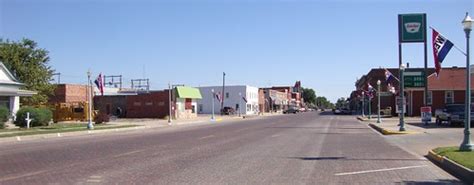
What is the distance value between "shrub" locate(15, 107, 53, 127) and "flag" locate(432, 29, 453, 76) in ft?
93.3

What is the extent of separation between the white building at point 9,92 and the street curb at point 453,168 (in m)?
36.1

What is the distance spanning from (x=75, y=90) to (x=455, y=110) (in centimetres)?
5416

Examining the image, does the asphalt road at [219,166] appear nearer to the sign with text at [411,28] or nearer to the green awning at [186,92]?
the sign with text at [411,28]

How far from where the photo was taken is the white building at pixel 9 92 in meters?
44.1

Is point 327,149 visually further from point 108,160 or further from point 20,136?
point 20,136

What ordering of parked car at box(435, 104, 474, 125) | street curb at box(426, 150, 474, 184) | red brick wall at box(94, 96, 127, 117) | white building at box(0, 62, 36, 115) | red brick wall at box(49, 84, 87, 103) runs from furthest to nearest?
1. red brick wall at box(94, 96, 127, 117)
2. red brick wall at box(49, 84, 87, 103)
3. white building at box(0, 62, 36, 115)
4. parked car at box(435, 104, 474, 125)
5. street curb at box(426, 150, 474, 184)

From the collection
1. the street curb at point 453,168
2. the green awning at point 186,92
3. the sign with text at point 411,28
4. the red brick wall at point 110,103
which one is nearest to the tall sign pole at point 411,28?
the sign with text at point 411,28

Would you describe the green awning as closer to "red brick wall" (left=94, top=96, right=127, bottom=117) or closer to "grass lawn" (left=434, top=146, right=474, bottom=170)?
"red brick wall" (left=94, top=96, right=127, bottom=117)

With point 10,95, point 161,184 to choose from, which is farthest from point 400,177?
point 10,95

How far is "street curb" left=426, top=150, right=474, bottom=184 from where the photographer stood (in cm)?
1217

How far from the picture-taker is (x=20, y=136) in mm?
29016

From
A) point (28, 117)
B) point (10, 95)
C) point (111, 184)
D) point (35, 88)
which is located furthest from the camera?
point (35, 88)

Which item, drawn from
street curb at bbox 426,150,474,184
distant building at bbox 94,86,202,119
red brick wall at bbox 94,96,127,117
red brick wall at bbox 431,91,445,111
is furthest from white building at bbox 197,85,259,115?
street curb at bbox 426,150,474,184

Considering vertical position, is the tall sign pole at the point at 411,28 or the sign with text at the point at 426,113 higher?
the tall sign pole at the point at 411,28
